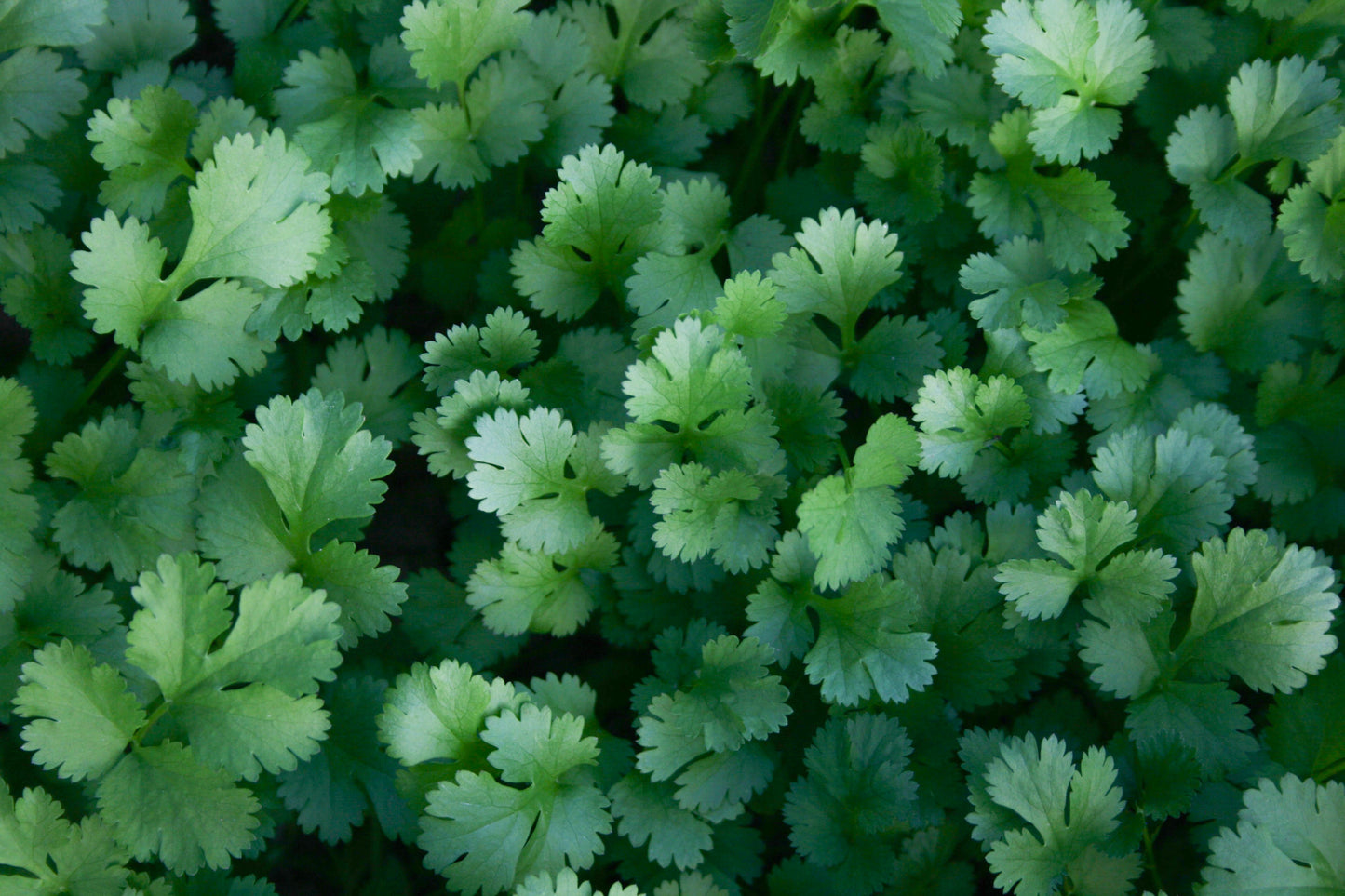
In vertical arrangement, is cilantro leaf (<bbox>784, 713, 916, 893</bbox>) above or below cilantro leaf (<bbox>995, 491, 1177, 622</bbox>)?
below

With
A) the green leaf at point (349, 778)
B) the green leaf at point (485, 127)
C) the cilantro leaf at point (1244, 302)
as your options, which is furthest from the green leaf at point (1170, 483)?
the green leaf at point (349, 778)

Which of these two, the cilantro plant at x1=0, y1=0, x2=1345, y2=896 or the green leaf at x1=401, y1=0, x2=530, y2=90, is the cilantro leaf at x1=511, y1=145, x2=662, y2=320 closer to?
the cilantro plant at x1=0, y1=0, x2=1345, y2=896

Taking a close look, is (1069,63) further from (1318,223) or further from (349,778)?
(349,778)

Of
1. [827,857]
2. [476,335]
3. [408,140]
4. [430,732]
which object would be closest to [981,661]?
[827,857]

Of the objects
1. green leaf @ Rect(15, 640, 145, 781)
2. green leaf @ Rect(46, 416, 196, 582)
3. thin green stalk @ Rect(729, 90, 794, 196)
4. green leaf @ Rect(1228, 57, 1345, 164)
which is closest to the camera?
green leaf @ Rect(15, 640, 145, 781)

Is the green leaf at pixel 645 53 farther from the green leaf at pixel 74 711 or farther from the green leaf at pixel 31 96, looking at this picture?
the green leaf at pixel 74 711

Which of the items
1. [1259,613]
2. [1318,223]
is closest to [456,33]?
[1318,223]

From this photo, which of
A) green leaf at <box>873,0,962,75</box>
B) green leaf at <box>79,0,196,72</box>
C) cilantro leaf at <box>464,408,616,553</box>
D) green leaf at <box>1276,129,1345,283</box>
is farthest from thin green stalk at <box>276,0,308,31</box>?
green leaf at <box>1276,129,1345,283</box>
